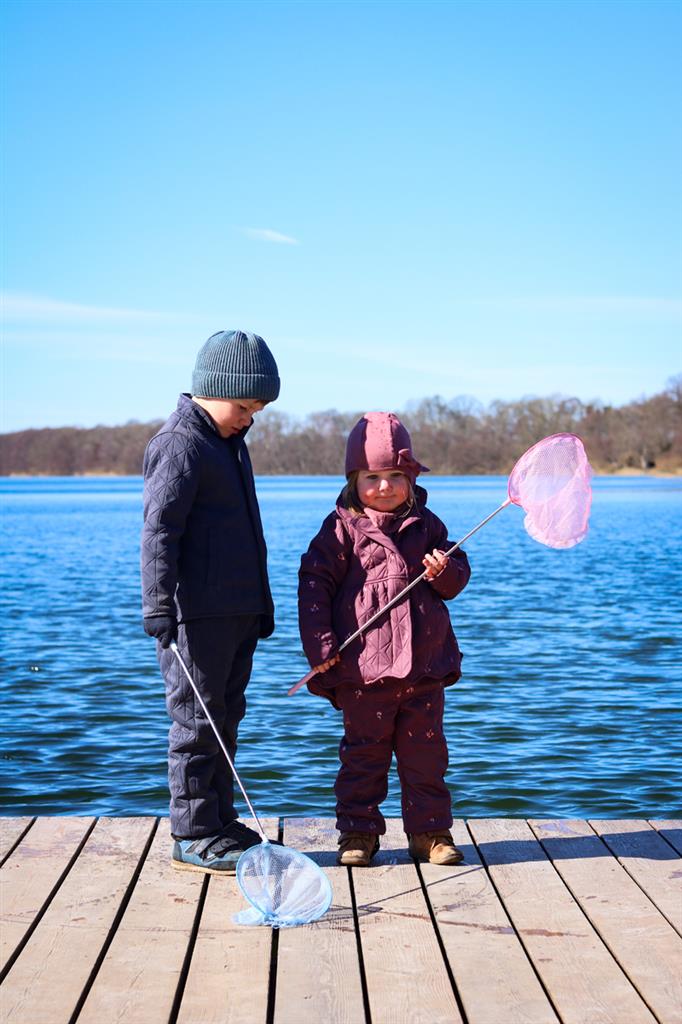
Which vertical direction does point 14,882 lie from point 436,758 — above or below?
below

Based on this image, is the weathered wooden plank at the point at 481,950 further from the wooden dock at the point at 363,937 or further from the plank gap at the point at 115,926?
the plank gap at the point at 115,926

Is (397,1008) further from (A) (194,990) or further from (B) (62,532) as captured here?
(B) (62,532)

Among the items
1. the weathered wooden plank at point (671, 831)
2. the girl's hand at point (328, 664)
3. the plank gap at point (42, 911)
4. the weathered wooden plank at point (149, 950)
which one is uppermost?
the girl's hand at point (328, 664)

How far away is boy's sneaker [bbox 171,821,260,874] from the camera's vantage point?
3.67 metres

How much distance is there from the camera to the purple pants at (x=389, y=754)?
12.6 feet

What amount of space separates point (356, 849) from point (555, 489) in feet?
4.04

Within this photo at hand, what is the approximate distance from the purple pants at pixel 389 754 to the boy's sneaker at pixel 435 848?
2cm

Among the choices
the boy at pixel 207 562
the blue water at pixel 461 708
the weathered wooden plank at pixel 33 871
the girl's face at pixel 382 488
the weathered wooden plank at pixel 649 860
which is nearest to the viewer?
the weathered wooden plank at pixel 33 871

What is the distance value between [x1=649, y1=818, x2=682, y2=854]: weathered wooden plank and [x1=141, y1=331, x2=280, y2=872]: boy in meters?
1.31

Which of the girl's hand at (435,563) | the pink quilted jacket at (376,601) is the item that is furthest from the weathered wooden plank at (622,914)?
the girl's hand at (435,563)

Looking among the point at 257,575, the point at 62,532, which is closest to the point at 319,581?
the point at 257,575

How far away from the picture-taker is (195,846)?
12.2ft

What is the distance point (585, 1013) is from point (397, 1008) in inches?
15.9

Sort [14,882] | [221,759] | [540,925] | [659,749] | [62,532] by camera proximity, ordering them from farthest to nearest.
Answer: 1. [62,532]
2. [659,749]
3. [221,759]
4. [14,882]
5. [540,925]
